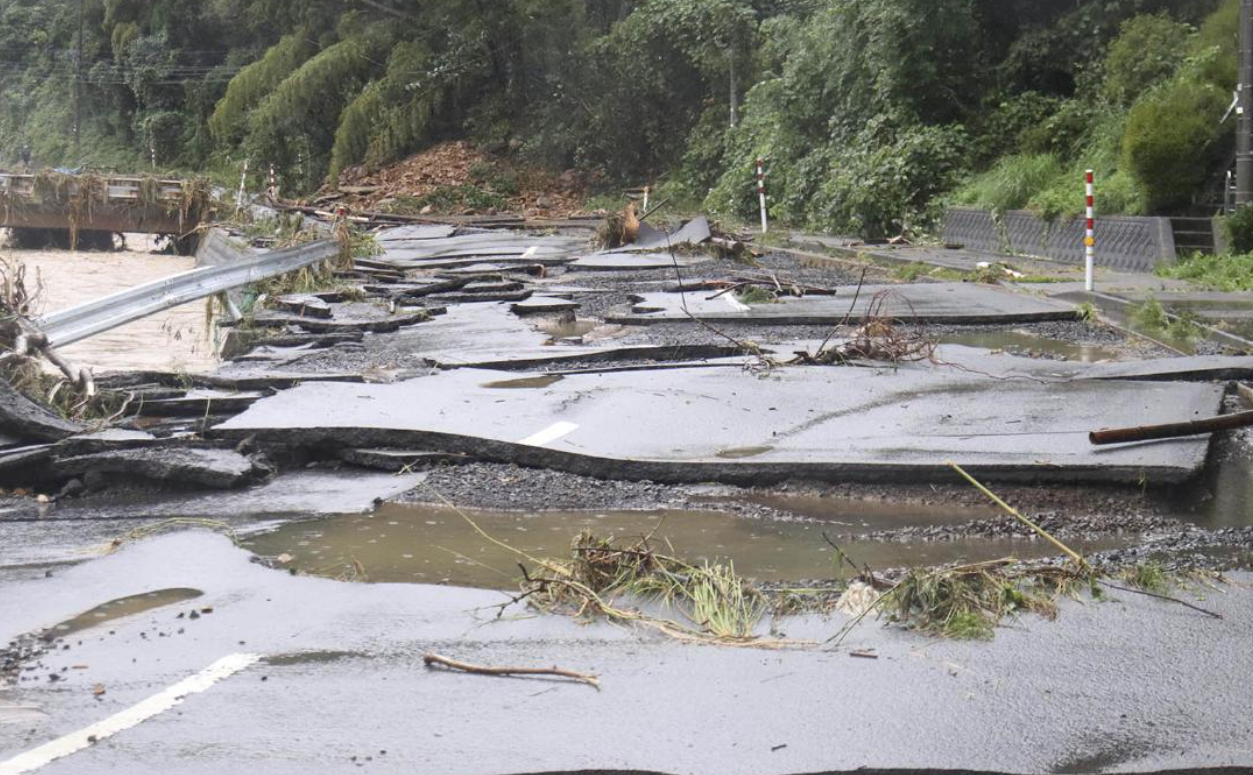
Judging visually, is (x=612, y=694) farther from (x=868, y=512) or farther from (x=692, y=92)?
(x=692, y=92)

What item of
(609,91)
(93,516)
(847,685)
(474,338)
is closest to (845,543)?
(847,685)

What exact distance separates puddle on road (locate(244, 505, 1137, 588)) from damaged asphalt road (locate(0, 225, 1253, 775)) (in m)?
0.04

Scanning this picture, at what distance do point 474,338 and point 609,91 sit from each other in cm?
2730

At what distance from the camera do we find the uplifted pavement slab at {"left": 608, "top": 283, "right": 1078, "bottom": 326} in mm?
12453

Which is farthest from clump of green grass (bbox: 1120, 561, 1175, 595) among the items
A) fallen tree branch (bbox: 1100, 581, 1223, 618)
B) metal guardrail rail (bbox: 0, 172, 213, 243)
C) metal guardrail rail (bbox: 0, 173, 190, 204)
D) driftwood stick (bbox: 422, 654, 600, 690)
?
metal guardrail rail (bbox: 0, 173, 190, 204)

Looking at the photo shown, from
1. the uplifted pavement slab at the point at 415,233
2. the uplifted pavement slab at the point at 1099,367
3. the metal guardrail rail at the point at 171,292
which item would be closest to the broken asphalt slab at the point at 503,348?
the uplifted pavement slab at the point at 1099,367

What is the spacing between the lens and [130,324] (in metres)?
19.2

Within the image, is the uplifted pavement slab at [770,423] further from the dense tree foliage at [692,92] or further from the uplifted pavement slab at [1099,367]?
the dense tree foliage at [692,92]

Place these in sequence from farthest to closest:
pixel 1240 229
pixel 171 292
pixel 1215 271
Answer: pixel 1240 229
pixel 1215 271
pixel 171 292

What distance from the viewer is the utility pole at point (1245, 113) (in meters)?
15.7

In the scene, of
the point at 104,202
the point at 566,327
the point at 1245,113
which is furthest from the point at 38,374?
the point at 104,202

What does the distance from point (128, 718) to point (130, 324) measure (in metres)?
16.2

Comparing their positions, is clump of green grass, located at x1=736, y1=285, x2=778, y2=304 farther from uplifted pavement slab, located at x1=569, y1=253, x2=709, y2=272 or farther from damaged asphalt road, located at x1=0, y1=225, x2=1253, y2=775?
uplifted pavement slab, located at x1=569, y1=253, x2=709, y2=272

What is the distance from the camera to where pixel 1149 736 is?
144 inches
